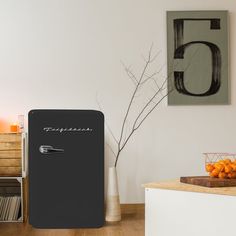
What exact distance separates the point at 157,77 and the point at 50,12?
1271 millimetres

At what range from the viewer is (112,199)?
4223 millimetres

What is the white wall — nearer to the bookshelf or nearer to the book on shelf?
the bookshelf

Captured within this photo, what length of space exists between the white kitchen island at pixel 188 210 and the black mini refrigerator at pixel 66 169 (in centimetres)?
110

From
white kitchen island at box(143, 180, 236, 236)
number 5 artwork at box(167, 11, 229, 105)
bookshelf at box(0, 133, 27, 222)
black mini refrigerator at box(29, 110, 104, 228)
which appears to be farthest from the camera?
number 5 artwork at box(167, 11, 229, 105)

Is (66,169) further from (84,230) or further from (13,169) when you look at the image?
(13,169)

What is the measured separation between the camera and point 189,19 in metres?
4.53

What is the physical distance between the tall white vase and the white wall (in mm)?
308

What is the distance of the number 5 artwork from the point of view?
4531 millimetres

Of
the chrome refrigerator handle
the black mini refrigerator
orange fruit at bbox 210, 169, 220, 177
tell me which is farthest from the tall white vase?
orange fruit at bbox 210, 169, 220, 177

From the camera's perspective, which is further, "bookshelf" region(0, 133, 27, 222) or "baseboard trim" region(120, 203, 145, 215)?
"baseboard trim" region(120, 203, 145, 215)

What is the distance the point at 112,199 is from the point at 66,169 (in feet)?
2.35

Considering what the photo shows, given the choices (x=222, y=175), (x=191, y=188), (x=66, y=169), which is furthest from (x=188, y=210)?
(x=66, y=169)

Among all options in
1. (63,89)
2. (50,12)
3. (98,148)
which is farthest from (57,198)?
(50,12)

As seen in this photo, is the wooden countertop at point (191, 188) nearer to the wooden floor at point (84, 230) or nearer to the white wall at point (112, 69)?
the wooden floor at point (84, 230)
